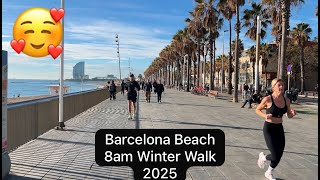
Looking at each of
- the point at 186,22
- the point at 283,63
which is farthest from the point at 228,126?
the point at 186,22

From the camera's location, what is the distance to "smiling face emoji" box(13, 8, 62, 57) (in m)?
7.22

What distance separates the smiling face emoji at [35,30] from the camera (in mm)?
7219

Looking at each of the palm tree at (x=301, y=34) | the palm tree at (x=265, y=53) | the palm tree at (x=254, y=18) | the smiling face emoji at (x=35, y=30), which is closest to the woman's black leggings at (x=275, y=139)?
the smiling face emoji at (x=35, y=30)

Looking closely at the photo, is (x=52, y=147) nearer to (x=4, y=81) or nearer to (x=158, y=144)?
(x=4, y=81)

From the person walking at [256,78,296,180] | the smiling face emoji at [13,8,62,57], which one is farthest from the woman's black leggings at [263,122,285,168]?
the smiling face emoji at [13,8,62,57]

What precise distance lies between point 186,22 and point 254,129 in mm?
48404

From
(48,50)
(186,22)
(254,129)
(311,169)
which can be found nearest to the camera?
(311,169)

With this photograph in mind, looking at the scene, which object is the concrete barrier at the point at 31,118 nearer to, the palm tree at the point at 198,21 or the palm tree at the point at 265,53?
the palm tree at the point at 198,21

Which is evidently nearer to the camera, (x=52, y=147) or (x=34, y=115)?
(x=52, y=147)

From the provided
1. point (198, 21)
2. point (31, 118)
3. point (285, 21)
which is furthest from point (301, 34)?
point (31, 118)

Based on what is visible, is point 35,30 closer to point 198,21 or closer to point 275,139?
point 275,139

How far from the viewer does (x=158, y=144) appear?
8.45 feet

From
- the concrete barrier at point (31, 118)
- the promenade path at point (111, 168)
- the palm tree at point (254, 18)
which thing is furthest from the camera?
the palm tree at point (254, 18)

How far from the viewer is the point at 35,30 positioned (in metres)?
7.28
